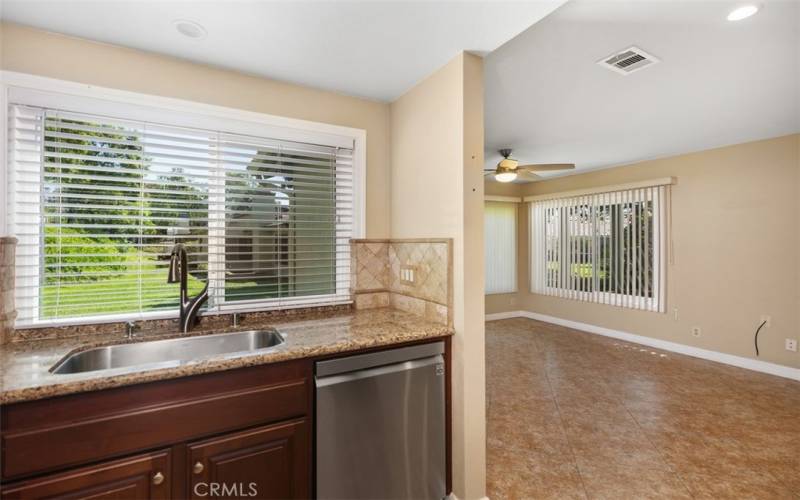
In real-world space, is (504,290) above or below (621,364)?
above

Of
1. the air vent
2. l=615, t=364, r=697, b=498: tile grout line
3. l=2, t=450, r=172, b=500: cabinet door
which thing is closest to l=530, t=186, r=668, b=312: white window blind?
l=615, t=364, r=697, b=498: tile grout line

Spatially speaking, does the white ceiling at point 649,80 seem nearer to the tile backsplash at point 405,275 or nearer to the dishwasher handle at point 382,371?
the tile backsplash at point 405,275

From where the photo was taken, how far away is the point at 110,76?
1.89 meters

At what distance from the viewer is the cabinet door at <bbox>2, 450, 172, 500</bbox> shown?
120 cm

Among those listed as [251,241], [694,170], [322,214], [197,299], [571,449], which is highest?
[694,170]

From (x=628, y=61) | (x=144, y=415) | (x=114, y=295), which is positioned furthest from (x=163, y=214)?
(x=628, y=61)

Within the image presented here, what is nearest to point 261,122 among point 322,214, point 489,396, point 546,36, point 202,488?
point 322,214

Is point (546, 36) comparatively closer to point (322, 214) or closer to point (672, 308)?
point (322, 214)

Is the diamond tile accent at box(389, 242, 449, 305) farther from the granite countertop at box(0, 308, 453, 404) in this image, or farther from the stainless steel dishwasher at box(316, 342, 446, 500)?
the stainless steel dishwasher at box(316, 342, 446, 500)

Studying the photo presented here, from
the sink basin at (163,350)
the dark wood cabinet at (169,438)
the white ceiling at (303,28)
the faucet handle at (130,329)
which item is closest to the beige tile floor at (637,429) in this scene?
the dark wood cabinet at (169,438)

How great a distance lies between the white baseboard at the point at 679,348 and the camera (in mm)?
3801

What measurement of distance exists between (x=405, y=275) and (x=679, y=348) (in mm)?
4349

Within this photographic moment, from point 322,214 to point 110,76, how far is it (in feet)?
4.44

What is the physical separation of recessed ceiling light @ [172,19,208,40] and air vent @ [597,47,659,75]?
7.64 ft
